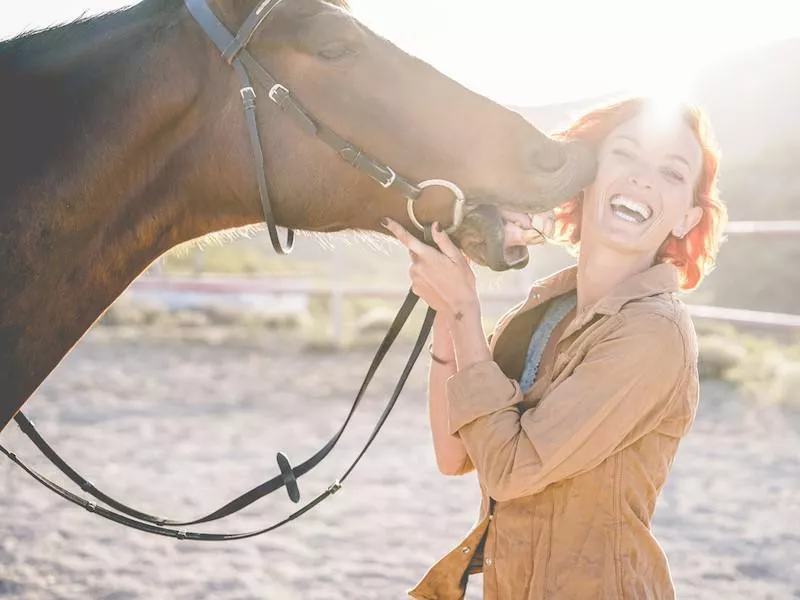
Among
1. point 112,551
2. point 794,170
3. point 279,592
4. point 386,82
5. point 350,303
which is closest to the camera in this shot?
point 386,82

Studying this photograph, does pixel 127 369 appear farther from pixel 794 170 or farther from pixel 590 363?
pixel 794 170

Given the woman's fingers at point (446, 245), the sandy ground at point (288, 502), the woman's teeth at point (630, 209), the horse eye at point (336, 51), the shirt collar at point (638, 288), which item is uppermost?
the horse eye at point (336, 51)

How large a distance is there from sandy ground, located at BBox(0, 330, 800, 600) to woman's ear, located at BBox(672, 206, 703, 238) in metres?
2.54

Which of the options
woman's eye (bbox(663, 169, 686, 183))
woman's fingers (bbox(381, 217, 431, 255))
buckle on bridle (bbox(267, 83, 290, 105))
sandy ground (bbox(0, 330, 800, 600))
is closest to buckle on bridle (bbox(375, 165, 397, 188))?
woman's fingers (bbox(381, 217, 431, 255))

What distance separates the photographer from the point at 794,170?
31.2 meters

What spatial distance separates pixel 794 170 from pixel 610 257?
3276cm

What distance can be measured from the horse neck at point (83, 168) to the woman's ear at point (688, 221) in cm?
130

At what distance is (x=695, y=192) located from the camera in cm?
224

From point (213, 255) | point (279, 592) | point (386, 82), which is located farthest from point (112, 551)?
point (213, 255)

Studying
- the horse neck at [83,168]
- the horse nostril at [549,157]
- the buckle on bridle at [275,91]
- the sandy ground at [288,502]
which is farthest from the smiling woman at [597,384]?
the sandy ground at [288,502]

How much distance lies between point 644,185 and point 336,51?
88cm

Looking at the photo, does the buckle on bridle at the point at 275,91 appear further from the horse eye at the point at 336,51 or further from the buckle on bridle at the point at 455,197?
→ the buckle on bridle at the point at 455,197

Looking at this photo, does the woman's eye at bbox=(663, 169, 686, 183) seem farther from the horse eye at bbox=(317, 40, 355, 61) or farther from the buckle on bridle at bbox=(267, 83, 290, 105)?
the buckle on bridle at bbox=(267, 83, 290, 105)

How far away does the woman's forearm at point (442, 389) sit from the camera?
7.68 ft
